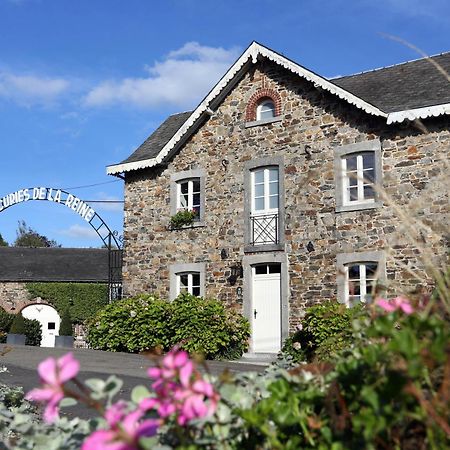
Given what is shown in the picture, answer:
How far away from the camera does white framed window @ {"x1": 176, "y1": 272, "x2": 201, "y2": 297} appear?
54.7 feet

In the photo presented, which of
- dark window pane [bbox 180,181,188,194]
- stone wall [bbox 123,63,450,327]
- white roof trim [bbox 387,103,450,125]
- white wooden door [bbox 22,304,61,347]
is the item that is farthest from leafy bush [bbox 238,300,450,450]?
white wooden door [bbox 22,304,61,347]

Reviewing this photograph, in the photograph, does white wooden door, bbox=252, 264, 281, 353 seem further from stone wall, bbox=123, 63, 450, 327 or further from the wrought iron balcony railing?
the wrought iron balcony railing

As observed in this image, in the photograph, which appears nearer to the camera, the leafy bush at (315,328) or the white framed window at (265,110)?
the leafy bush at (315,328)

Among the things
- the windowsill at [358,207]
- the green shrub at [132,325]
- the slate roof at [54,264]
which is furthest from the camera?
the slate roof at [54,264]

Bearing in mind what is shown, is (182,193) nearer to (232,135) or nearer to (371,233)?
(232,135)

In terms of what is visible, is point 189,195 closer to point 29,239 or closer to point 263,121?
point 263,121

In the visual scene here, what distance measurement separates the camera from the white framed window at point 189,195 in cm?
1698

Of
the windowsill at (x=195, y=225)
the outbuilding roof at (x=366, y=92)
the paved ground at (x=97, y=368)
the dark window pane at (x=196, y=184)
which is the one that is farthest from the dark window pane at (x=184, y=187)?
the paved ground at (x=97, y=368)

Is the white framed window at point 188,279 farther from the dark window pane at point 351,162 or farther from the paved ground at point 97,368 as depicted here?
the dark window pane at point 351,162

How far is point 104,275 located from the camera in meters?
32.1

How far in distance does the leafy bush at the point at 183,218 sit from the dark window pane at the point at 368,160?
15.8 ft

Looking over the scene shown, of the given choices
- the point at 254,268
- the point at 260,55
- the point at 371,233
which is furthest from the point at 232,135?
the point at 371,233

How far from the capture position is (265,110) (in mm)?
16094

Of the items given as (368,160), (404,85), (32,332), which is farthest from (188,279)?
(32,332)
